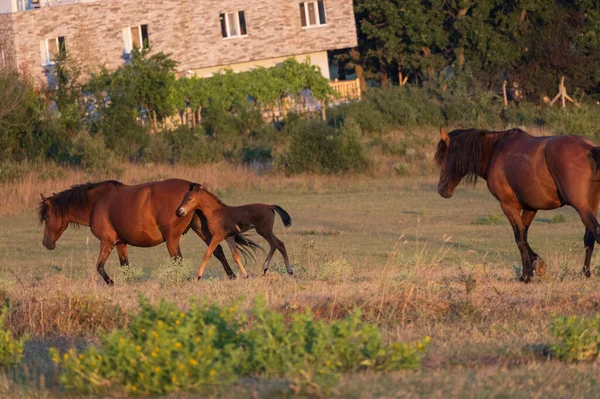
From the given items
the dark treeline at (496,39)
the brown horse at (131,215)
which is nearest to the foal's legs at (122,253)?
the brown horse at (131,215)

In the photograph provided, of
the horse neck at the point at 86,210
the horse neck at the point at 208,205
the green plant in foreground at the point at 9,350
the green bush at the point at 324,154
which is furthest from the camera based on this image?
the green bush at the point at 324,154

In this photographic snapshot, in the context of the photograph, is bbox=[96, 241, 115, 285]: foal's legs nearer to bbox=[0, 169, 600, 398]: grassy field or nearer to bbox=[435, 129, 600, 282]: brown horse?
bbox=[0, 169, 600, 398]: grassy field

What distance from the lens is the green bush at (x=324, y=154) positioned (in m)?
35.2

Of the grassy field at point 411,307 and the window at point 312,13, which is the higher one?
the window at point 312,13

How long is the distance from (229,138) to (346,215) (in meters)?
16.0

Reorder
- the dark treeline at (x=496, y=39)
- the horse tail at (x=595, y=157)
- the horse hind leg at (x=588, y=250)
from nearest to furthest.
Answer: the horse tail at (x=595, y=157) → the horse hind leg at (x=588, y=250) → the dark treeline at (x=496, y=39)

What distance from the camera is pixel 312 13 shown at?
5181 centimetres

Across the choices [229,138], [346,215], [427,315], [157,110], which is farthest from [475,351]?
[157,110]

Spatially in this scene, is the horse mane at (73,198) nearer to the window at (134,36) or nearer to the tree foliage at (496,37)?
the tree foliage at (496,37)

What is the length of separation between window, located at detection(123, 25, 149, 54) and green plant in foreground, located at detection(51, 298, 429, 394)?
44706mm

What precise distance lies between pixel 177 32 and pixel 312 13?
6901 mm

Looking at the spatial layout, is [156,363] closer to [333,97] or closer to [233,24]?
[333,97]

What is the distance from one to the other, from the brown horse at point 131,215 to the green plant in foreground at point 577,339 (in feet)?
20.7

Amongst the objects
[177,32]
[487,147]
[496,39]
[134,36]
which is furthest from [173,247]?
[134,36]
